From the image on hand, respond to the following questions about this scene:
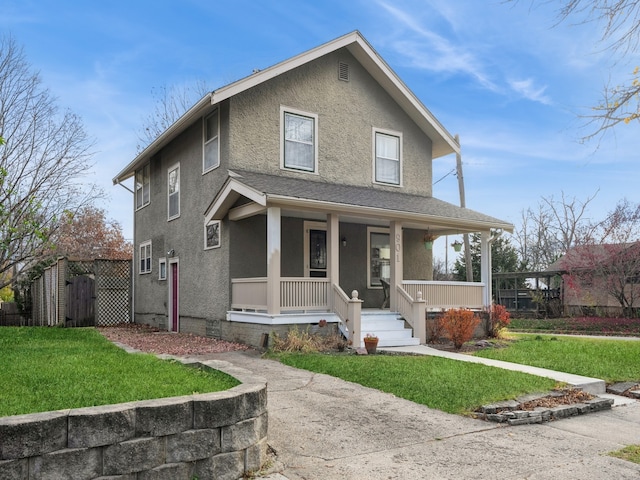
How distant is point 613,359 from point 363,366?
5506 millimetres

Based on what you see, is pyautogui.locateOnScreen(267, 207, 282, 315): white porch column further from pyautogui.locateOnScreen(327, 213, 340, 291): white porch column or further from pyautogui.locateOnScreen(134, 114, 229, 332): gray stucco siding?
pyautogui.locateOnScreen(134, 114, 229, 332): gray stucco siding

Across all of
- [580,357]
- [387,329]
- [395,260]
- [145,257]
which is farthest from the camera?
[145,257]

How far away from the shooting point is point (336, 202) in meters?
12.1

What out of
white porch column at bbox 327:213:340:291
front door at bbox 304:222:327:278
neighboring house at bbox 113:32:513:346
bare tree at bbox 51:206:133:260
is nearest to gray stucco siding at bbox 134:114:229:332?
neighboring house at bbox 113:32:513:346

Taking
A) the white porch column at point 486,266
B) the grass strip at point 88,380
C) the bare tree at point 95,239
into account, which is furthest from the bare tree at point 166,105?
the grass strip at point 88,380

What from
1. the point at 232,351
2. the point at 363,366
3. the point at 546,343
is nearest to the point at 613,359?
the point at 546,343

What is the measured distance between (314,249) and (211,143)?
158 inches

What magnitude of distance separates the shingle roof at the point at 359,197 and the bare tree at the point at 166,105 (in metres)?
17.0

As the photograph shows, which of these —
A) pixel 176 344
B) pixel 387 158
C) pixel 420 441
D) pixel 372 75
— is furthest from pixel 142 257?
pixel 420 441

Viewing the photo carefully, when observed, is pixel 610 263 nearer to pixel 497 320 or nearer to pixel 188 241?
pixel 497 320

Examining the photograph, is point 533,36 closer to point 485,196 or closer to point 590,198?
point 485,196

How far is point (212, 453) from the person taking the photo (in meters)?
4.31

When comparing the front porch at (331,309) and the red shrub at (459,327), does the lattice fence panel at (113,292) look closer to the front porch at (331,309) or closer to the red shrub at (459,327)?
the front porch at (331,309)

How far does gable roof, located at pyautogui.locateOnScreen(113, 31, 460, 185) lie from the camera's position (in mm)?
13398
